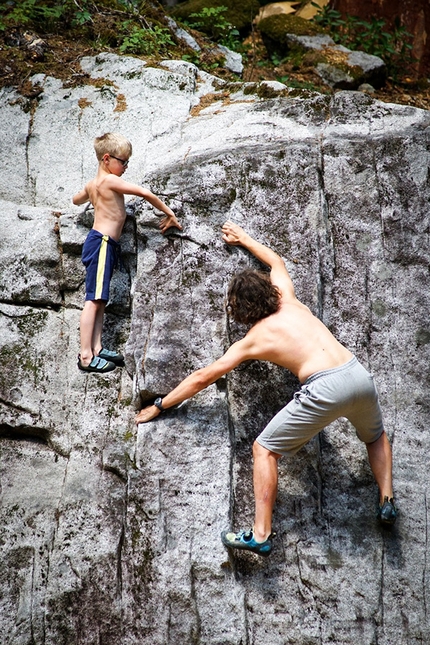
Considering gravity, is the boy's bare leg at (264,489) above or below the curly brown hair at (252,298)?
below

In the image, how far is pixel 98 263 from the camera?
503 cm

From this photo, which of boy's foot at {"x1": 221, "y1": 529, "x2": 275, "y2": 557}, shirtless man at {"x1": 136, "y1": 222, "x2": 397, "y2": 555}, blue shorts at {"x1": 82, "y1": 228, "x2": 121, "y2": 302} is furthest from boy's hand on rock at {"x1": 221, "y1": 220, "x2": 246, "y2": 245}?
boy's foot at {"x1": 221, "y1": 529, "x2": 275, "y2": 557}

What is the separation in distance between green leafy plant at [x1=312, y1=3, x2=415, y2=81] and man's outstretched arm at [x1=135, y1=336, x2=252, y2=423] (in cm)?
531

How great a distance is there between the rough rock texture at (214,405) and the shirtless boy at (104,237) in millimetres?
164

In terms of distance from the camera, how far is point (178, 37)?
743cm

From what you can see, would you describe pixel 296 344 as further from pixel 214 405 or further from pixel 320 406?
pixel 214 405

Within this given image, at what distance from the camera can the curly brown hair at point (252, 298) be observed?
14.5 feet

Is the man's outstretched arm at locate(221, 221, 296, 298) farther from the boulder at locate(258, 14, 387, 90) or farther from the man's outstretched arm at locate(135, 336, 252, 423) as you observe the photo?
the boulder at locate(258, 14, 387, 90)

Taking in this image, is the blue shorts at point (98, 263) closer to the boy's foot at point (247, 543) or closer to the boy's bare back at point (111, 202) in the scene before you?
the boy's bare back at point (111, 202)

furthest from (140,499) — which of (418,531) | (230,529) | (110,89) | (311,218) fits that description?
(110,89)

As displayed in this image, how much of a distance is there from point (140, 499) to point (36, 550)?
0.88 m

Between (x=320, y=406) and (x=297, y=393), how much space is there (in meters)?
0.18

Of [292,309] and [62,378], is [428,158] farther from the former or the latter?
[62,378]

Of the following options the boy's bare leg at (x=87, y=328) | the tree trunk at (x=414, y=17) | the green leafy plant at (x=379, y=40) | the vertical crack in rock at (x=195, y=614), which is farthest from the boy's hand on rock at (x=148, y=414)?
the tree trunk at (x=414, y=17)
